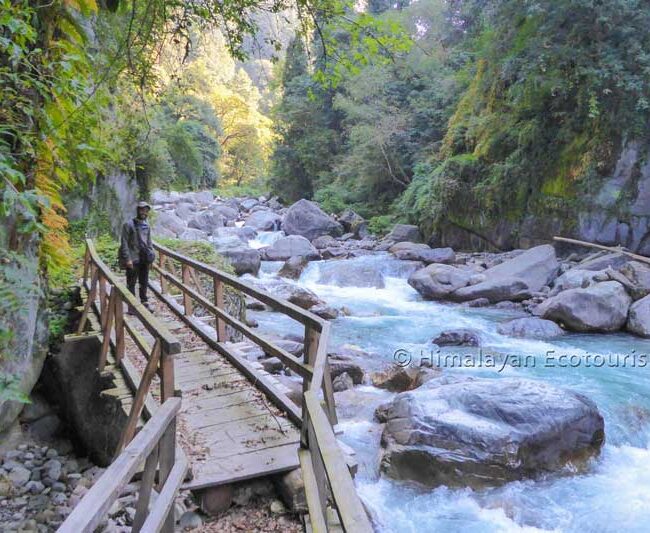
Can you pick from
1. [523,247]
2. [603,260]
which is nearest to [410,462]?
[603,260]

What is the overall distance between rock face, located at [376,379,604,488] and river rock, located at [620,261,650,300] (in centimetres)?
638

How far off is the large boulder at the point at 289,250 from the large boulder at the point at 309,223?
3534 millimetres

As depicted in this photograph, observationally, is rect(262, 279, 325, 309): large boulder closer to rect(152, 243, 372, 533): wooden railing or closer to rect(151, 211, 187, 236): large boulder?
rect(152, 243, 372, 533): wooden railing

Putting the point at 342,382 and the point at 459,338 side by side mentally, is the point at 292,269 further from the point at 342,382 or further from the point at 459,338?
the point at 342,382

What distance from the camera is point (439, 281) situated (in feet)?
46.7

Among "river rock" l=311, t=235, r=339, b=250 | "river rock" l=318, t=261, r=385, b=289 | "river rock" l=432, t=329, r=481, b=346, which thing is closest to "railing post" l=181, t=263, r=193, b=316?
"river rock" l=432, t=329, r=481, b=346

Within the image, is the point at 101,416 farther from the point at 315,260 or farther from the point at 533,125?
the point at 533,125

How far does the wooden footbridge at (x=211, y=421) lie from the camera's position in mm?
1887

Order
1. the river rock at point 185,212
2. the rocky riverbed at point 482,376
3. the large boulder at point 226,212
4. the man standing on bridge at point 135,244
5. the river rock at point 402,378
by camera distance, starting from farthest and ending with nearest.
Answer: the large boulder at point 226,212
the river rock at point 185,212
the river rock at point 402,378
the man standing on bridge at point 135,244
the rocky riverbed at point 482,376

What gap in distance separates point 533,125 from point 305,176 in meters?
19.8

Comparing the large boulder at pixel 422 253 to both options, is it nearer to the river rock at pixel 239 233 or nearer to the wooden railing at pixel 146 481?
the river rock at pixel 239 233

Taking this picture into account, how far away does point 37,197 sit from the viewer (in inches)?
121

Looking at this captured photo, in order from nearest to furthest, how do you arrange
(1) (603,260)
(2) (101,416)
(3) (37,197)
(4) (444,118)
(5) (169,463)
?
(5) (169,463) < (3) (37,197) < (2) (101,416) < (1) (603,260) < (4) (444,118)

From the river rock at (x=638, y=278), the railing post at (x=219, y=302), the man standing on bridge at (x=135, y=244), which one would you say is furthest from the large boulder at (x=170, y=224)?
the river rock at (x=638, y=278)
